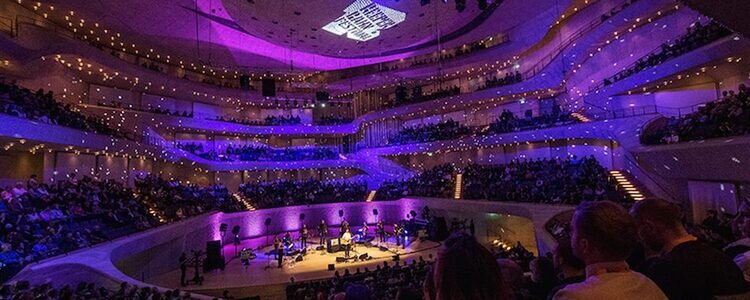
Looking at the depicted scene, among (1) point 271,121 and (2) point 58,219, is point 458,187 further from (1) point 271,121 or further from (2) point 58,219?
(1) point 271,121

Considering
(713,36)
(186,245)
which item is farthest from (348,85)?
(713,36)

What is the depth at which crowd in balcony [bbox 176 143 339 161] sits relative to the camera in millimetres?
32344

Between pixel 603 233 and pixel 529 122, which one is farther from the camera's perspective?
pixel 529 122

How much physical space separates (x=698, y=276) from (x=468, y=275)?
1.57 m

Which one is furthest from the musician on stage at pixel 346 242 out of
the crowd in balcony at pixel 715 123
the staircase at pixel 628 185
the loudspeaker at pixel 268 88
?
the crowd in balcony at pixel 715 123

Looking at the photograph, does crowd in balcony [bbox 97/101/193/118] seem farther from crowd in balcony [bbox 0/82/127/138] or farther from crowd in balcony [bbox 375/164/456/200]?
crowd in balcony [bbox 375/164/456/200]

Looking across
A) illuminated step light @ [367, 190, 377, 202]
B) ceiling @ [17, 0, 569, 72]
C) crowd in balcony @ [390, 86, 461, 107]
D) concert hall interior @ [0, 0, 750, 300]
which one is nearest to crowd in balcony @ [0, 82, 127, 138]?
concert hall interior @ [0, 0, 750, 300]

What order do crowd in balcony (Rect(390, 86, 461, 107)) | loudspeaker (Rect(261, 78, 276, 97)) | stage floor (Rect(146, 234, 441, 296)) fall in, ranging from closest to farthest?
1. stage floor (Rect(146, 234, 441, 296))
2. loudspeaker (Rect(261, 78, 276, 97))
3. crowd in balcony (Rect(390, 86, 461, 107))

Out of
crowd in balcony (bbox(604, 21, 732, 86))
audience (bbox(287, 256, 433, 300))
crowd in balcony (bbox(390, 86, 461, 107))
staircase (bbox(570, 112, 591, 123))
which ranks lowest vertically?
audience (bbox(287, 256, 433, 300))

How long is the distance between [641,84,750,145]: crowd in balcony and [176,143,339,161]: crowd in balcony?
2764 cm

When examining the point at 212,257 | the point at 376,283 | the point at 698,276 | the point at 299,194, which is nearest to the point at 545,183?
the point at 376,283

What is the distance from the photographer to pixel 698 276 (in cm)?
218

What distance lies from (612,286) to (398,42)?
28.3 metres

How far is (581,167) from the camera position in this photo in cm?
1927
